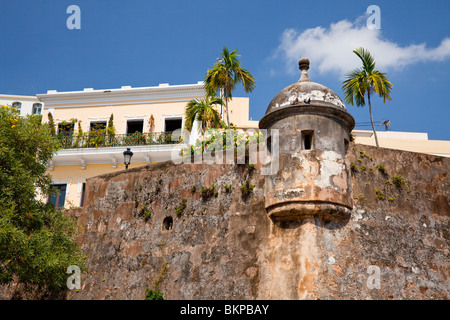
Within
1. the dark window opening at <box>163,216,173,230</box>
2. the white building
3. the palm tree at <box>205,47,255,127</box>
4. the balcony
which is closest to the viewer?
the dark window opening at <box>163,216,173,230</box>

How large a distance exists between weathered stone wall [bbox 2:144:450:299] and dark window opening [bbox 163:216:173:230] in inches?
5.2

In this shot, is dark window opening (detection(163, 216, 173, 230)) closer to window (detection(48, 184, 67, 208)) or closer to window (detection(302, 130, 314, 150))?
window (detection(302, 130, 314, 150))

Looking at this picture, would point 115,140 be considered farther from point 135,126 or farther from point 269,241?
point 269,241

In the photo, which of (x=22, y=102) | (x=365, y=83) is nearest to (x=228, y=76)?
(x=365, y=83)

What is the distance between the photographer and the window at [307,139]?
1123cm

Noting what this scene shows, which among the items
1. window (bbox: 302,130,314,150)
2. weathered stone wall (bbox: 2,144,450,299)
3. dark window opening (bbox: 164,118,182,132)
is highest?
dark window opening (bbox: 164,118,182,132)

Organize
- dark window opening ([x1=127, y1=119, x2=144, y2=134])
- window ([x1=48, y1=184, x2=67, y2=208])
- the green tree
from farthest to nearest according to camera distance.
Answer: dark window opening ([x1=127, y1=119, x2=144, y2=134]), window ([x1=48, y1=184, x2=67, y2=208]), the green tree

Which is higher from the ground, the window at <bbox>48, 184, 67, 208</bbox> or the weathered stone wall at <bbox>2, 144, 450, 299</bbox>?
the window at <bbox>48, 184, 67, 208</bbox>

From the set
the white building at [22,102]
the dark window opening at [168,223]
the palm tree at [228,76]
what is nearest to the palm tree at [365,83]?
the palm tree at [228,76]

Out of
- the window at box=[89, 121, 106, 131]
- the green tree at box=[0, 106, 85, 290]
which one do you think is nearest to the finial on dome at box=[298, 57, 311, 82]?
the green tree at box=[0, 106, 85, 290]

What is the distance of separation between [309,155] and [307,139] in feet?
1.64

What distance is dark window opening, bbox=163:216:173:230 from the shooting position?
13.1m

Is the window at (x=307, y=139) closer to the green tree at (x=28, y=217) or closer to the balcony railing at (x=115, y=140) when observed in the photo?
the green tree at (x=28, y=217)

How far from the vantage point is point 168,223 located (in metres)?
13.2
